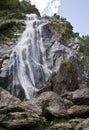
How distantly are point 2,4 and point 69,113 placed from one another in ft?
172

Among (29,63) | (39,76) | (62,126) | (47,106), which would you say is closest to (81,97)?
(47,106)

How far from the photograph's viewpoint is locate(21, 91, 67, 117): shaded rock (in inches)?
655

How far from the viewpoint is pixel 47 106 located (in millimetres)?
17344

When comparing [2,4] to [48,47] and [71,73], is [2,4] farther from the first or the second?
[71,73]

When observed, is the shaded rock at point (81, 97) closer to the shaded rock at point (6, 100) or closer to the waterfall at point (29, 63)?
the shaded rock at point (6, 100)

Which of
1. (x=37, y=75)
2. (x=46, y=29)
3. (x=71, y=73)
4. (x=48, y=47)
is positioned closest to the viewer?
(x=71, y=73)

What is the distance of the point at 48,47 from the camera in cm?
4928

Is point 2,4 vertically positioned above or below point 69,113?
above

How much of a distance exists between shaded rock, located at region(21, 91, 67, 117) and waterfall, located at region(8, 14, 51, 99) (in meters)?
18.9

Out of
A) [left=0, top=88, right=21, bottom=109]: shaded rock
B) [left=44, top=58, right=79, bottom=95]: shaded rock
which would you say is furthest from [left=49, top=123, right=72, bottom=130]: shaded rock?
[left=44, top=58, right=79, bottom=95]: shaded rock

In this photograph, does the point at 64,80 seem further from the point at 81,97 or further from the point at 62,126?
the point at 62,126

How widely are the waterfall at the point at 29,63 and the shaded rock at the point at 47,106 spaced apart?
61.9 feet

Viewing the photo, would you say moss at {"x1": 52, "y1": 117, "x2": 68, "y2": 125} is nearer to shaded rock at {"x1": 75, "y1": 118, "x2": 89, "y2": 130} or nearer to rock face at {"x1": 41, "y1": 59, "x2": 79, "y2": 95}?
shaded rock at {"x1": 75, "y1": 118, "x2": 89, "y2": 130}

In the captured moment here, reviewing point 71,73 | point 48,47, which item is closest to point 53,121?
point 71,73
